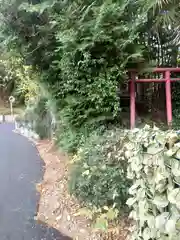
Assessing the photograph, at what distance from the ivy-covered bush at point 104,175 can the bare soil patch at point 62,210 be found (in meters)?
0.19

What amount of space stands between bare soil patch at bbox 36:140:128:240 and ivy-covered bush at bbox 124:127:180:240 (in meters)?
1.03

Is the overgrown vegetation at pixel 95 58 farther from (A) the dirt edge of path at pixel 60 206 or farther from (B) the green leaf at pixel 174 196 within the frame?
(B) the green leaf at pixel 174 196

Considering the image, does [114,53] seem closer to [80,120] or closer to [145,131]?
[80,120]

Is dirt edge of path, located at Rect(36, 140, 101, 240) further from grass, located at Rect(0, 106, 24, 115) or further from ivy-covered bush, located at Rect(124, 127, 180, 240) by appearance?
grass, located at Rect(0, 106, 24, 115)

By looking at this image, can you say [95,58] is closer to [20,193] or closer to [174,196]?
[20,193]

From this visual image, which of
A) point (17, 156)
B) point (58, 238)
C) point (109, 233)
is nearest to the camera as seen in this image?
point (109, 233)

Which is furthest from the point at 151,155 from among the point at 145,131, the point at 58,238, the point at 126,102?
the point at 126,102

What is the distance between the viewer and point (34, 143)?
754 cm

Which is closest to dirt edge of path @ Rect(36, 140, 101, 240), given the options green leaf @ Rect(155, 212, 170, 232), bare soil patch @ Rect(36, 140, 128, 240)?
bare soil patch @ Rect(36, 140, 128, 240)

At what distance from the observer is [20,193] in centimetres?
429

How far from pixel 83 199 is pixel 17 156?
321 cm

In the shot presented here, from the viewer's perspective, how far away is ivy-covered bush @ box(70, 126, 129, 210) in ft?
9.59

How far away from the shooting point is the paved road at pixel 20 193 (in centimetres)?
323

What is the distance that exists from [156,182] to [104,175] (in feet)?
4.80
